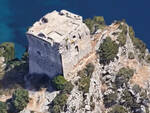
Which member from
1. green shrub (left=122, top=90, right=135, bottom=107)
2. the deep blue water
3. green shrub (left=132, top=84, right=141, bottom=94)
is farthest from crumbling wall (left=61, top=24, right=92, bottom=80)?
the deep blue water

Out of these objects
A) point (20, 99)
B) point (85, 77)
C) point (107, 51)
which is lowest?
point (20, 99)

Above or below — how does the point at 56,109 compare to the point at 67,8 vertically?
below

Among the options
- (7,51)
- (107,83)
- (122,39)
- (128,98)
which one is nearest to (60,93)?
(107,83)

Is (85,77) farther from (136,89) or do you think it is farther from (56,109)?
(136,89)

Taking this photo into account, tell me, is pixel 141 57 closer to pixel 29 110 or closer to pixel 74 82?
pixel 74 82

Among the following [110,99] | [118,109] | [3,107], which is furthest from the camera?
[110,99]

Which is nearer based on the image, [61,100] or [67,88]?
[61,100]
